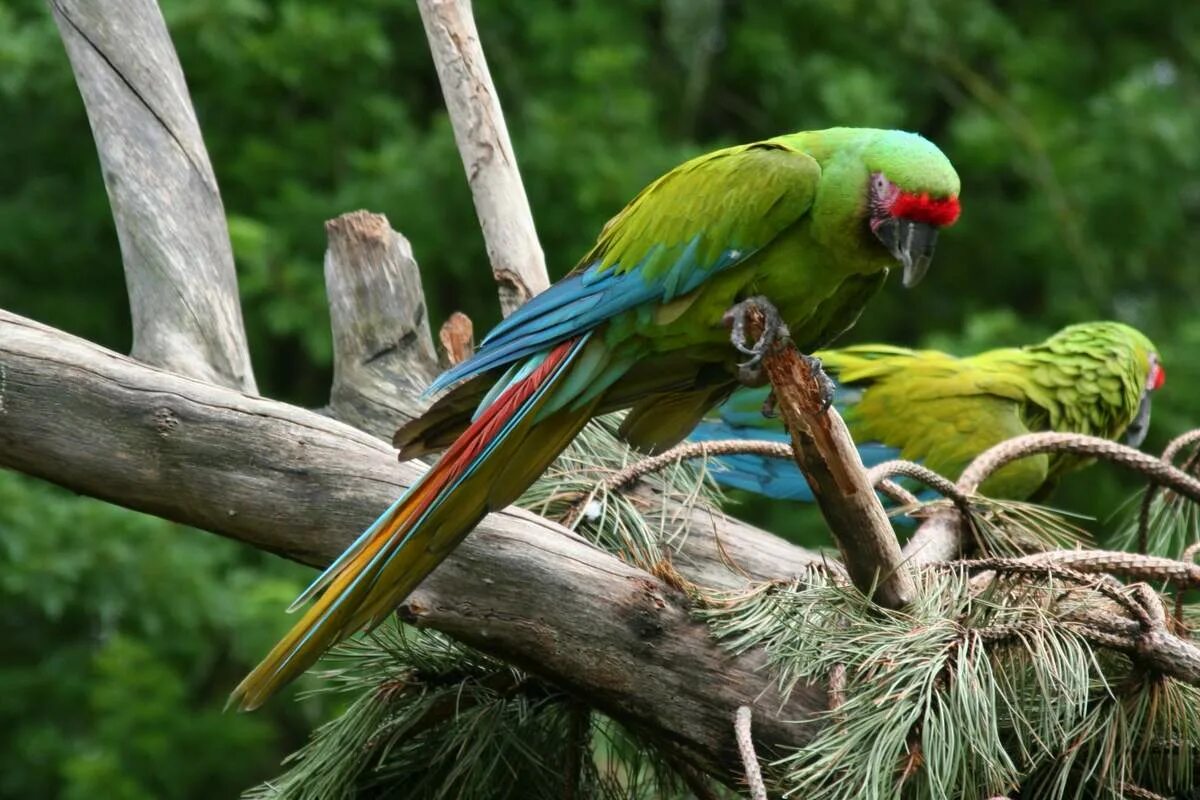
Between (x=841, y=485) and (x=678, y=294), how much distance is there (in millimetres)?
423

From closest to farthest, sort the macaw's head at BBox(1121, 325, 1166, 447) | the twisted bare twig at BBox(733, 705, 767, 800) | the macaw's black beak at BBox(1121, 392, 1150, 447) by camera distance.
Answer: the twisted bare twig at BBox(733, 705, 767, 800) → the macaw's head at BBox(1121, 325, 1166, 447) → the macaw's black beak at BBox(1121, 392, 1150, 447)

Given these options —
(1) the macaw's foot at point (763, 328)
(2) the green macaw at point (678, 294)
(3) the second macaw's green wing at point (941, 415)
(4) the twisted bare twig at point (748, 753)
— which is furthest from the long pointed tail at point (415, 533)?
(3) the second macaw's green wing at point (941, 415)

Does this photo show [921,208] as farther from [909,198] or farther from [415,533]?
[415,533]

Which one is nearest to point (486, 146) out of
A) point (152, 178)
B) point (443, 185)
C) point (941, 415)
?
point (152, 178)

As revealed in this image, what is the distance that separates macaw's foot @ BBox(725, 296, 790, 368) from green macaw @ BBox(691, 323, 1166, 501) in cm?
106

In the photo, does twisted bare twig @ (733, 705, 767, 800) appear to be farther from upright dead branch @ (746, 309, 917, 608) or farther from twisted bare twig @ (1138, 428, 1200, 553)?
twisted bare twig @ (1138, 428, 1200, 553)

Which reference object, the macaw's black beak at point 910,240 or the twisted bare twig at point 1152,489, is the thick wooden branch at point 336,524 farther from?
the twisted bare twig at point 1152,489

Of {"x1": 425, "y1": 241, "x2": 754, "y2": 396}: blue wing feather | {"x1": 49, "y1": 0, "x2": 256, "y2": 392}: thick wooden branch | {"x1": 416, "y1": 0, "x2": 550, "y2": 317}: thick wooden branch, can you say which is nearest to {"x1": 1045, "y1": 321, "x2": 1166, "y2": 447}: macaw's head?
{"x1": 416, "y1": 0, "x2": 550, "y2": 317}: thick wooden branch

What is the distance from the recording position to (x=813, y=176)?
2.02 metres

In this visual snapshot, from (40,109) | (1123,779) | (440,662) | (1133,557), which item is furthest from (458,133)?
(40,109)

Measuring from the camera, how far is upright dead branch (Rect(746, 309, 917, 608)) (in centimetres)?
176

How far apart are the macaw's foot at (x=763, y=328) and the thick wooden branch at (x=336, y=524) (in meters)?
0.34

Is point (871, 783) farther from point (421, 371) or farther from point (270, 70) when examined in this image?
point (270, 70)

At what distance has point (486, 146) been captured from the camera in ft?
8.29
